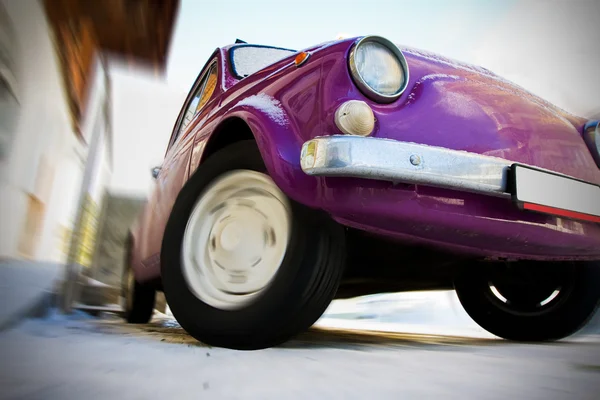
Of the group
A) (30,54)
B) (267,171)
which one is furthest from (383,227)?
(30,54)

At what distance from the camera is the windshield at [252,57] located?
1.79m

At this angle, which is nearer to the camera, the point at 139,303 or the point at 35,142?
the point at 35,142

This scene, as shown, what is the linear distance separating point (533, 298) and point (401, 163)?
1.16m

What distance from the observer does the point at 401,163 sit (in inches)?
36.1

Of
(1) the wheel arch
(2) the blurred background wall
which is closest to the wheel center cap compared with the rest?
(1) the wheel arch

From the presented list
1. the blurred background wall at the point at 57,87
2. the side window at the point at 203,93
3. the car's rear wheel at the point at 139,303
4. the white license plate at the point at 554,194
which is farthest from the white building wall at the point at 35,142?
the car's rear wheel at the point at 139,303

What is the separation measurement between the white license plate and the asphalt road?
37 cm

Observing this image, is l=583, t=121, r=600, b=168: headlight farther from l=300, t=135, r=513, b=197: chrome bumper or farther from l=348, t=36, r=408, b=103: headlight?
l=348, t=36, r=408, b=103: headlight

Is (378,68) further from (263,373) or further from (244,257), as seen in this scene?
(263,373)

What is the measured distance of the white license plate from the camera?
39.7 inches

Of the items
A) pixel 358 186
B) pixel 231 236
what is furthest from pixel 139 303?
pixel 358 186

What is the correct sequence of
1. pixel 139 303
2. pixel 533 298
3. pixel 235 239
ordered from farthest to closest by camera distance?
pixel 139 303, pixel 533 298, pixel 235 239

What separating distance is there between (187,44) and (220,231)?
511 mm

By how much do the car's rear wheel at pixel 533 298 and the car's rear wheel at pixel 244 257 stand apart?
0.83 m
